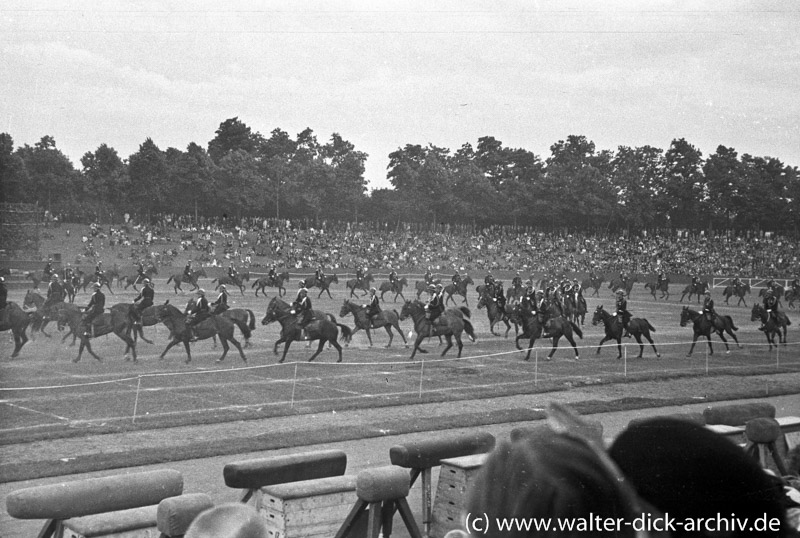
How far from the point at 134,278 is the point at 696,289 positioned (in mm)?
17422

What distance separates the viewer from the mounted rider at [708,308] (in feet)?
76.0

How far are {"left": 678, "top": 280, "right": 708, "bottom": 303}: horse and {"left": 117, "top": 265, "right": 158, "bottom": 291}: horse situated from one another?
54.4 feet

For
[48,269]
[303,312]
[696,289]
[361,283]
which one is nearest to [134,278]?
[48,269]

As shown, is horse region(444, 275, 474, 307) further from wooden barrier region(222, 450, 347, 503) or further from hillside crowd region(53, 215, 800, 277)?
wooden barrier region(222, 450, 347, 503)

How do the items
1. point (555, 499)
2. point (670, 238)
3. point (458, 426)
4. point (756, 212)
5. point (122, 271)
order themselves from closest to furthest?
point (555, 499)
point (458, 426)
point (756, 212)
point (670, 238)
point (122, 271)

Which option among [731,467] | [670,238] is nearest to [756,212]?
[670,238]

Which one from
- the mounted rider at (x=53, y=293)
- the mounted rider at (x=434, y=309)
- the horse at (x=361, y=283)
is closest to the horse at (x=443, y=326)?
the mounted rider at (x=434, y=309)

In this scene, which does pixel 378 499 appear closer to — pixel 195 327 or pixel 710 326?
pixel 195 327

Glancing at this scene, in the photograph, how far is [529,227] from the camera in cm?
2044

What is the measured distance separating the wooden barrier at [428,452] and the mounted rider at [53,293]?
17.3m

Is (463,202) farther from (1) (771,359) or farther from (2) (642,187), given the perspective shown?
(1) (771,359)

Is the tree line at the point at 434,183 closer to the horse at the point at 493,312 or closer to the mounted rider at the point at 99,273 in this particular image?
the mounted rider at the point at 99,273

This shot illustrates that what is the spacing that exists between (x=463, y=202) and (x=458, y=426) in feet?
25.2

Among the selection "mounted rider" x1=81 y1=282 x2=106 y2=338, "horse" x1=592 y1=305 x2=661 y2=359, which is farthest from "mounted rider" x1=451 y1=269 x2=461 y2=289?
"mounted rider" x1=81 y1=282 x2=106 y2=338
